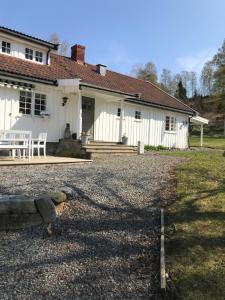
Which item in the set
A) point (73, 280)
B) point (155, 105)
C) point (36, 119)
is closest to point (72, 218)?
point (73, 280)

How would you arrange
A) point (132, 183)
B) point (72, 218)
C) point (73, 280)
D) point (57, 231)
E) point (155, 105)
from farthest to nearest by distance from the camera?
point (155, 105) < point (132, 183) < point (72, 218) < point (57, 231) < point (73, 280)

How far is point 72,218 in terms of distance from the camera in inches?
247

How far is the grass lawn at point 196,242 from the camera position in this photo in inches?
166

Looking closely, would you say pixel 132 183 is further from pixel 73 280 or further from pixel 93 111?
Result: pixel 93 111

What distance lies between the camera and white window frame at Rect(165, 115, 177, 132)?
80.3ft

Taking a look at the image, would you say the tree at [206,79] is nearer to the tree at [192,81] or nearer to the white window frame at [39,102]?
the tree at [192,81]

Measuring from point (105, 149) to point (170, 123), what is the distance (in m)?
9.61

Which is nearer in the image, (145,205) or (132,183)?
(145,205)

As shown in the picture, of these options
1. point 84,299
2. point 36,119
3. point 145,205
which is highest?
point 36,119

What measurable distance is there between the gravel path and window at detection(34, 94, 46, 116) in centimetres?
796

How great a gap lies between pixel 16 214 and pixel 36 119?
10.5 m

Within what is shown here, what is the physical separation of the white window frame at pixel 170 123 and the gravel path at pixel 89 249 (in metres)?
16.4

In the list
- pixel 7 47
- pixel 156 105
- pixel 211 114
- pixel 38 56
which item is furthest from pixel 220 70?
pixel 7 47

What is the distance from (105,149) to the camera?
16250 millimetres
